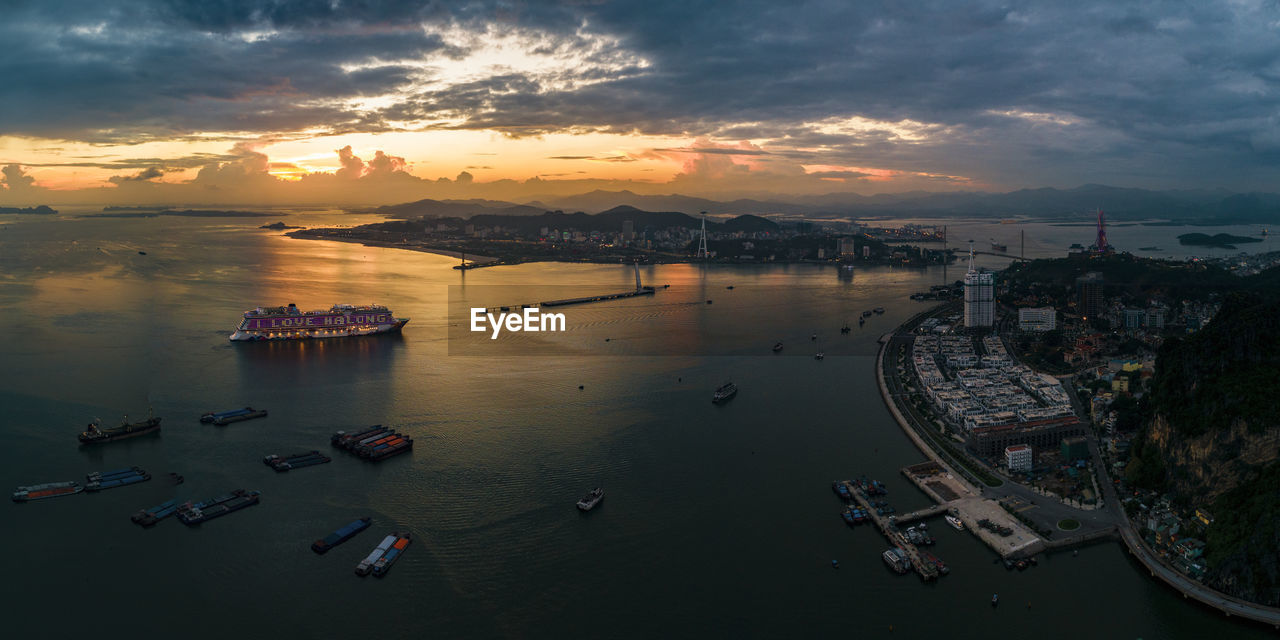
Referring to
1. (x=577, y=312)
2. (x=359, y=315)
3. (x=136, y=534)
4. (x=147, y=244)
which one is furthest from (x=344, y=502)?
(x=147, y=244)

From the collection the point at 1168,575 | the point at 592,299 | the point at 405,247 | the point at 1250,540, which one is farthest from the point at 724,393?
the point at 405,247

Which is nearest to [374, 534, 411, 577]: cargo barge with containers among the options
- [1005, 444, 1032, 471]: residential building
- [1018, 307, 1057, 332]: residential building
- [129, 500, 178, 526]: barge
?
[129, 500, 178, 526]: barge

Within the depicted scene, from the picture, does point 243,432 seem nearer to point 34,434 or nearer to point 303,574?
point 34,434

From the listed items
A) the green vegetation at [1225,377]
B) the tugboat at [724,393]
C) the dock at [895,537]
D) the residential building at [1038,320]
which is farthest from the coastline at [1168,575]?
the residential building at [1038,320]

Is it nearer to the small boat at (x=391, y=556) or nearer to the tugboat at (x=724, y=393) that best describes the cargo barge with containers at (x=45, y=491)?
the small boat at (x=391, y=556)

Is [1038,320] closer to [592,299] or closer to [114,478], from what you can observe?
[592,299]

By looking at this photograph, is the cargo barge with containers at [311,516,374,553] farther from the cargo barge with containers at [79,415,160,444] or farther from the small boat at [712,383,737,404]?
the small boat at [712,383,737,404]
